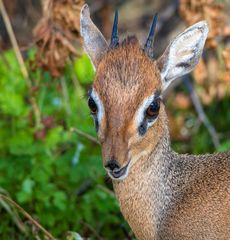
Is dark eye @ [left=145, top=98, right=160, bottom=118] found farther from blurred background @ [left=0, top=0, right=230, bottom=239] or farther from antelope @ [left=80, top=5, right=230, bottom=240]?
blurred background @ [left=0, top=0, right=230, bottom=239]

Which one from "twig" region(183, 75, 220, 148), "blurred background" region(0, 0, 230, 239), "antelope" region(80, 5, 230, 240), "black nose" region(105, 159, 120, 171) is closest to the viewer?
"black nose" region(105, 159, 120, 171)

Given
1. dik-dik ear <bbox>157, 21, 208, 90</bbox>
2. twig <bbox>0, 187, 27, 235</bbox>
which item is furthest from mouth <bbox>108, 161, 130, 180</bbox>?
twig <bbox>0, 187, 27, 235</bbox>

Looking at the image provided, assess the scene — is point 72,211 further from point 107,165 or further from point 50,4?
point 107,165

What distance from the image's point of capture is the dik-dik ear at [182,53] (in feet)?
17.2

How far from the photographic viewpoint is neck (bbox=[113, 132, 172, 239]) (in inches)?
201

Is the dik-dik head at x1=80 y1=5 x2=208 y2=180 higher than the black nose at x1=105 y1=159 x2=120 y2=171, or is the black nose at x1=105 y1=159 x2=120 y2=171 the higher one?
the dik-dik head at x1=80 y1=5 x2=208 y2=180

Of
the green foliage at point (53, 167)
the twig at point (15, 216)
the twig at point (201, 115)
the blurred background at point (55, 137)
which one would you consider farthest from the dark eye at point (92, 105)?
the twig at point (201, 115)

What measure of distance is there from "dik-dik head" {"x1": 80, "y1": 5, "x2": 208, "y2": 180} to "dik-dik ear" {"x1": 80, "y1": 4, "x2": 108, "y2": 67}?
10mm

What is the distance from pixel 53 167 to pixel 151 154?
6.21 ft

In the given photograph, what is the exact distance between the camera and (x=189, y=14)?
7039 mm

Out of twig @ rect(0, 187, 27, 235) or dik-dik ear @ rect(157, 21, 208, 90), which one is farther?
twig @ rect(0, 187, 27, 235)

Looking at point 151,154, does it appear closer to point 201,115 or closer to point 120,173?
point 120,173

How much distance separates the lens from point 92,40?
5516 millimetres

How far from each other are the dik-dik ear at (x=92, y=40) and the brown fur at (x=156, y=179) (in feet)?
1.00
